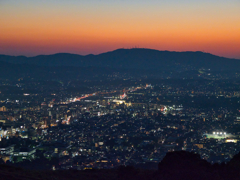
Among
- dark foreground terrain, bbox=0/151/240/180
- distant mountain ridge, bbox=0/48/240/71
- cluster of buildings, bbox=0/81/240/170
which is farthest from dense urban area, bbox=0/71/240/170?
distant mountain ridge, bbox=0/48/240/71

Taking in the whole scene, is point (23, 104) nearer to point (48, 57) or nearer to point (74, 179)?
point (74, 179)

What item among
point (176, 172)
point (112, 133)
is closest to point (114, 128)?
point (112, 133)

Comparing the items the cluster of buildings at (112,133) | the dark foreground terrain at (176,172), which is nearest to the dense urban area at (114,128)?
the cluster of buildings at (112,133)

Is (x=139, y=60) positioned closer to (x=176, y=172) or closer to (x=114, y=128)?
(x=114, y=128)

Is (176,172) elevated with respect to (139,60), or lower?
lower

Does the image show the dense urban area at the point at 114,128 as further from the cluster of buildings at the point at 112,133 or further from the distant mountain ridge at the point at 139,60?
the distant mountain ridge at the point at 139,60

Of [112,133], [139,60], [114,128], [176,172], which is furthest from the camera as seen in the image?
[139,60]

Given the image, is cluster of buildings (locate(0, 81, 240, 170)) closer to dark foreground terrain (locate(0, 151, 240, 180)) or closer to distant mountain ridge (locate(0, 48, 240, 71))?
dark foreground terrain (locate(0, 151, 240, 180))
